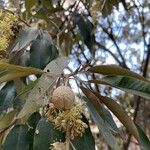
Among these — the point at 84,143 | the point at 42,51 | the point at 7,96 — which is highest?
the point at 42,51

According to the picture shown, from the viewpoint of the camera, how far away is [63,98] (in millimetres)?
749

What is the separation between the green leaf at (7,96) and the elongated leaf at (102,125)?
222mm

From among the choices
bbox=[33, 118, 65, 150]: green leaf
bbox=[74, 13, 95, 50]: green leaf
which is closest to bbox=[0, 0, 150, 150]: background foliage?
bbox=[33, 118, 65, 150]: green leaf

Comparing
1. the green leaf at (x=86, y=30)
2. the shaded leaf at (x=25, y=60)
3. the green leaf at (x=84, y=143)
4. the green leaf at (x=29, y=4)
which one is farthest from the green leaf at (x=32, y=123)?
the green leaf at (x=86, y=30)

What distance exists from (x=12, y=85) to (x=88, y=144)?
0.28 metres

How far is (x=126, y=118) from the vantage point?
2.90 ft

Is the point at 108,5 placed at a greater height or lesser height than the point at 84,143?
greater

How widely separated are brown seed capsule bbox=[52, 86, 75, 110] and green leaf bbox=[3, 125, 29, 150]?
0.20m

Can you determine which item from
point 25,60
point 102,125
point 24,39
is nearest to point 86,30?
point 25,60

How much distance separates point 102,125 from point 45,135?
128 millimetres

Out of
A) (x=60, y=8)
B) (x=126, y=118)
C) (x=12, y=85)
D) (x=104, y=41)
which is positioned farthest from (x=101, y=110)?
(x=104, y=41)

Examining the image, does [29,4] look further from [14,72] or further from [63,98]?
[63,98]

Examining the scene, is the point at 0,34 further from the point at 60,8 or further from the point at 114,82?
the point at 60,8

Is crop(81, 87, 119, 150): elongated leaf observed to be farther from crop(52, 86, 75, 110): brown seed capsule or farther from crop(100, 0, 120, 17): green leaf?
crop(100, 0, 120, 17): green leaf
